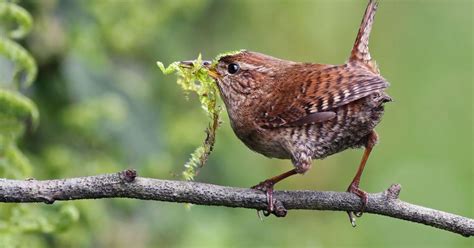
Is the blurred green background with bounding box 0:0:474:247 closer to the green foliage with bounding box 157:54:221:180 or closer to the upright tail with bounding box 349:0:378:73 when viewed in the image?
the green foliage with bounding box 157:54:221:180

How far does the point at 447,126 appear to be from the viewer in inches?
339

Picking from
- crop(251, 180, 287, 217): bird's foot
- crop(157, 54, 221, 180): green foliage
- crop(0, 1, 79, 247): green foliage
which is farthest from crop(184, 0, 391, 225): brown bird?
crop(0, 1, 79, 247): green foliage

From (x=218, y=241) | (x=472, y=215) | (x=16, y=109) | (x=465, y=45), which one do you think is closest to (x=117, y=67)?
(x=218, y=241)

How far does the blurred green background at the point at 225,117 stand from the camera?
424cm

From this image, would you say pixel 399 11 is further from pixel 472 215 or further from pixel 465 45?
pixel 472 215

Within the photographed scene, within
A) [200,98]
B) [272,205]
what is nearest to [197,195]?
[272,205]

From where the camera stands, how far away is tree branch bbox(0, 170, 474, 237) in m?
2.56

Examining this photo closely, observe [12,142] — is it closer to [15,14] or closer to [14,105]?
[14,105]

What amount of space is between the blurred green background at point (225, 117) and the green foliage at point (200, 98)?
0.56m

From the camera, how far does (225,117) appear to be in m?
4.75

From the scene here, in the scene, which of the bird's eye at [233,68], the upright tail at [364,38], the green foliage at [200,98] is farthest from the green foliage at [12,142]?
the upright tail at [364,38]

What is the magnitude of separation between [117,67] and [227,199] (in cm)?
234

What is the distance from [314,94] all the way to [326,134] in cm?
20

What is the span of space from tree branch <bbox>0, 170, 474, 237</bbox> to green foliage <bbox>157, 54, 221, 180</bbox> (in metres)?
0.18
